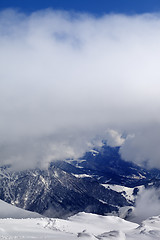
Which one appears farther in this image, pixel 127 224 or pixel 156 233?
pixel 127 224

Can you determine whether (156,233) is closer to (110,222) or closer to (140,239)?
(140,239)

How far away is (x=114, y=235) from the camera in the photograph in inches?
2554

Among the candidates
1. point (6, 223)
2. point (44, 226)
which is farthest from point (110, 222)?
point (6, 223)

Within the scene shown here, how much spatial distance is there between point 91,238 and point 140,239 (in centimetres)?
2064

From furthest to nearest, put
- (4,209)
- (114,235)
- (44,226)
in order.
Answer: (4,209) → (44,226) → (114,235)

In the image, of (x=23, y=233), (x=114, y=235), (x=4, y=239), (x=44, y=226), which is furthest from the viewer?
(x=44, y=226)

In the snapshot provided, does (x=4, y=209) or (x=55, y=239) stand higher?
(x=4, y=209)

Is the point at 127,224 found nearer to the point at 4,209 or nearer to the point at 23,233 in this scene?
the point at 4,209

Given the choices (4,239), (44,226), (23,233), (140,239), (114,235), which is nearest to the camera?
(4,239)

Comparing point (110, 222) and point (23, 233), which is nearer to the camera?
point (23, 233)

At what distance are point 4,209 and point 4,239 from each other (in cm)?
5818

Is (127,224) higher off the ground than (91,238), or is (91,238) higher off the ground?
(127,224)

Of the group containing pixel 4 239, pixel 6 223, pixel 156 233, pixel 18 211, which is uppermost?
pixel 18 211

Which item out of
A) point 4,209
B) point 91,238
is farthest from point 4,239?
point 4,209
